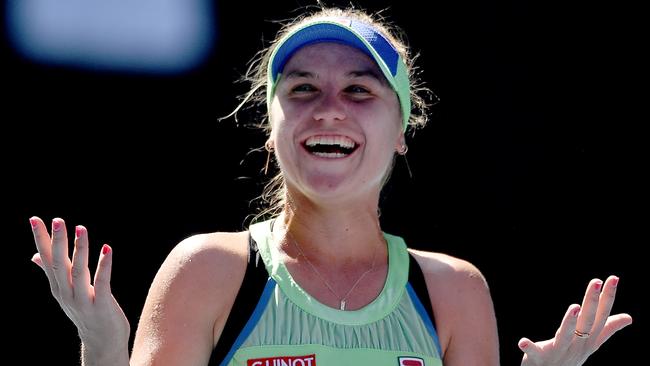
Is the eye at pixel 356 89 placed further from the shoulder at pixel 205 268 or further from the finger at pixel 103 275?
the finger at pixel 103 275

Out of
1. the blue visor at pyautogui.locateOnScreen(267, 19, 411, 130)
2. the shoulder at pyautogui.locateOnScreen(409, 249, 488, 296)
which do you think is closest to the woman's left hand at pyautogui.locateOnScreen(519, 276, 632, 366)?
the shoulder at pyautogui.locateOnScreen(409, 249, 488, 296)

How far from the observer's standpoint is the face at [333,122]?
7.04 feet

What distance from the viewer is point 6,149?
11.1 feet

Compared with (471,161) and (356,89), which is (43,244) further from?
(471,161)

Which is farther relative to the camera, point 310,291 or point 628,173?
point 628,173

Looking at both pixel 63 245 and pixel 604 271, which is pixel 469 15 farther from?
pixel 63 245

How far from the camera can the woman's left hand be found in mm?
1940

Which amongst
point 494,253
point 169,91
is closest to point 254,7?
point 169,91

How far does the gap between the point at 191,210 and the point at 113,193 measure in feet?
0.97

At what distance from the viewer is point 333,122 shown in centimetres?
215

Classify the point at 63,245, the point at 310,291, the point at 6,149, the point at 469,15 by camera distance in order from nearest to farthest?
the point at 63,245, the point at 310,291, the point at 6,149, the point at 469,15

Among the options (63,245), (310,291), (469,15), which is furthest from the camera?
(469,15)

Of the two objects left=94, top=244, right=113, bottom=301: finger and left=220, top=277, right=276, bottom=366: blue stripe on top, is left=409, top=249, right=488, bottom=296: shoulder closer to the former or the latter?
left=220, top=277, right=276, bottom=366: blue stripe on top

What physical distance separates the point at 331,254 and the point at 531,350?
0.55 meters
